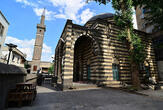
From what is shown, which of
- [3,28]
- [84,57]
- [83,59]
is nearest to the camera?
[84,57]

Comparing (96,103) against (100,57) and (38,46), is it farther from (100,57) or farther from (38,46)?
(38,46)

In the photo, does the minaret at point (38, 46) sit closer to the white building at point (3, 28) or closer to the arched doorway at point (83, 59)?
the white building at point (3, 28)

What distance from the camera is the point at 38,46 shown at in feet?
107

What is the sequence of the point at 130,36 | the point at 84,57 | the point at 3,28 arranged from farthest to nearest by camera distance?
the point at 3,28 → the point at 84,57 → the point at 130,36

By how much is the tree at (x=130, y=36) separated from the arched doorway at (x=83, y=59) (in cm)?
390

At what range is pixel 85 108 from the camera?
3.77 m

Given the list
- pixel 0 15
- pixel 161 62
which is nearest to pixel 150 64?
pixel 161 62

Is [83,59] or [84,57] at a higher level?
[84,57]

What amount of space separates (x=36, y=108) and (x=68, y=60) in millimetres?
5193

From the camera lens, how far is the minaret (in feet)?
97.7

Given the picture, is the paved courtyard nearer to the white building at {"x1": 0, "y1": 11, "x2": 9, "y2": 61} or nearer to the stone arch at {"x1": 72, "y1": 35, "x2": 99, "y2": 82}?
the stone arch at {"x1": 72, "y1": 35, "x2": 99, "y2": 82}

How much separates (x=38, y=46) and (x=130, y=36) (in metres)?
32.3

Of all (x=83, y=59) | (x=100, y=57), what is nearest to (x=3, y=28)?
(x=83, y=59)

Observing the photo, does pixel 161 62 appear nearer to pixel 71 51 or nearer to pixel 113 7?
pixel 113 7
